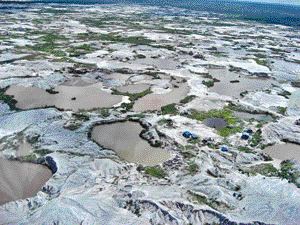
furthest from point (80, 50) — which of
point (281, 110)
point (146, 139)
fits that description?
point (281, 110)

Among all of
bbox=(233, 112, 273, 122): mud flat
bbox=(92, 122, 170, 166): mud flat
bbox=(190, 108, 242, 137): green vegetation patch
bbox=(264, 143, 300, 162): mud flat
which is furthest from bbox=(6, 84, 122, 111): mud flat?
bbox=(264, 143, 300, 162): mud flat

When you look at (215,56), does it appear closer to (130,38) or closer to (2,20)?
(130,38)

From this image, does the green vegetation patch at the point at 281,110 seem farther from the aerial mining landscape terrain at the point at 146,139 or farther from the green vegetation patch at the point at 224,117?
the green vegetation patch at the point at 224,117

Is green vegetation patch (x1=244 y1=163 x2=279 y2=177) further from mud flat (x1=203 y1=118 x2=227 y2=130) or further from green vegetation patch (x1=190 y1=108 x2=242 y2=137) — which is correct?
mud flat (x1=203 y1=118 x2=227 y2=130)

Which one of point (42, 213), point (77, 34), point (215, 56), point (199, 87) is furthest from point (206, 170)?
point (77, 34)

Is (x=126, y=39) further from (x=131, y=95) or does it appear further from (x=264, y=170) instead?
(x=264, y=170)

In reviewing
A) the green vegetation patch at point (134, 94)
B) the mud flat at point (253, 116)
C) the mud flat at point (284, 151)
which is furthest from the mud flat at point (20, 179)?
the mud flat at point (253, 116)

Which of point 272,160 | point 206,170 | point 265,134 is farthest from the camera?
point 265,134
